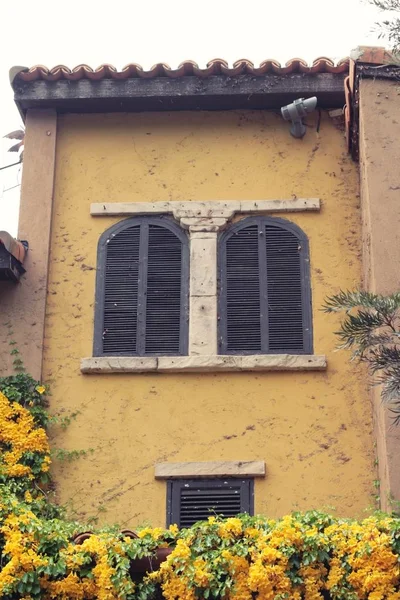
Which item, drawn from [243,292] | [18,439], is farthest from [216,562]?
[243,292]

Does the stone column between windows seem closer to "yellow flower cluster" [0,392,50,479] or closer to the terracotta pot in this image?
"yellow flower cluster" [0,392,50,479]

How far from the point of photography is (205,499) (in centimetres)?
1093

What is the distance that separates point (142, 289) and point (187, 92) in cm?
225

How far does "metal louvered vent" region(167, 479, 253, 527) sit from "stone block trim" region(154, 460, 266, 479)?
0.07 meters

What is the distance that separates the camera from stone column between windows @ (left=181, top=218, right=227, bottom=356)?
38.2 feet

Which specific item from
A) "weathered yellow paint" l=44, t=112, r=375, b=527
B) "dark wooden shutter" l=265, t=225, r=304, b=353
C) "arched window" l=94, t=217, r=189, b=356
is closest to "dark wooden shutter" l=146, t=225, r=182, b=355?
"arched window" l=94, t=217, r=189, b=356

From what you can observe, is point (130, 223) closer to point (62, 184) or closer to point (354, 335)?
point (62, 184)

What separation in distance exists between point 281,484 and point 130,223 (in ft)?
10.7

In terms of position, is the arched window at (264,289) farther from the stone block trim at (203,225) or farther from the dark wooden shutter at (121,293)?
the dark wooden shutter at (121,293)

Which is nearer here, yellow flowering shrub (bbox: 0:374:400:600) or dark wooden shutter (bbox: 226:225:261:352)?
yellow flowering shrub (bbox: 0:374:400:600)

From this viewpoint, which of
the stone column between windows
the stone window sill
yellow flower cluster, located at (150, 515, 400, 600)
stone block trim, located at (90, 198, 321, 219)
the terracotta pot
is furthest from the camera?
stone block trim, located at (90, 198, 321, 219)

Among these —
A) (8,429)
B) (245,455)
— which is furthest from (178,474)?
(8,429)

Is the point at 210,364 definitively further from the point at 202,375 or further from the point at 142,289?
the point at 142,289

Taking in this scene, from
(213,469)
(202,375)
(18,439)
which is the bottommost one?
(213,469)
